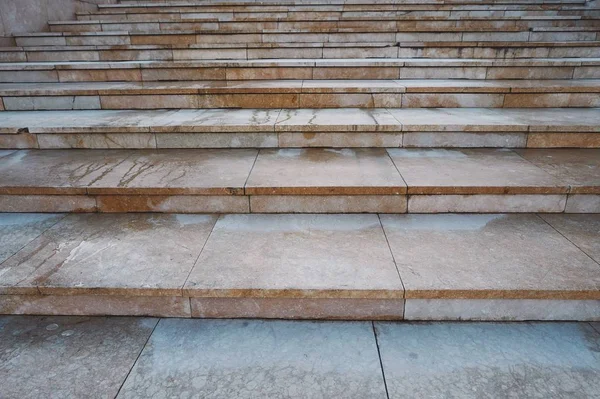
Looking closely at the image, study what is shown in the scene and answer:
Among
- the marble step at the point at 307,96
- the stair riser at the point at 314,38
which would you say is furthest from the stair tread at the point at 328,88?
the stair riser at the point at 314,38

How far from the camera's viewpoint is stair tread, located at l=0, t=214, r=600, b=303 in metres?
1.85

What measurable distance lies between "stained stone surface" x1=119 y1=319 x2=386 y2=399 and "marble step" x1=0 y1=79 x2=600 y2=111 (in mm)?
2620

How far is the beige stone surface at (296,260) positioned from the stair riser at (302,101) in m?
1.78

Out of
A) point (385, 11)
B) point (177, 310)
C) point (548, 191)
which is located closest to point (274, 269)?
point (177, 310)

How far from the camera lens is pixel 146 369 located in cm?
164

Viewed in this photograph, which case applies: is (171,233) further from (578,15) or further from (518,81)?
(578,15)

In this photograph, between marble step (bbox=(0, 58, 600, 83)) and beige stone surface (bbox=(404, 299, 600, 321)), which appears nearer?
beige stone surface (bbox=(404, 299, 600, 321))

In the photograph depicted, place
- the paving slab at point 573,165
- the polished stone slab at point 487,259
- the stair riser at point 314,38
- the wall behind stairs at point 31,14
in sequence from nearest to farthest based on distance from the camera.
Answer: the polished stone slab at point 487,259 < the paving slab at point 573,165 < the stair riser at point 314,38 < the wall behind stairs at point 31,14

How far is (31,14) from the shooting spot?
19.5 feet

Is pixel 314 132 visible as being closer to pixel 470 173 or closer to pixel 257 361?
pixel 470 173

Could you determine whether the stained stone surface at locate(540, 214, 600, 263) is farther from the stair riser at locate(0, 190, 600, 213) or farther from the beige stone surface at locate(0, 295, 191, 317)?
the beige stone surface at locate(0, 295, 191, 317)

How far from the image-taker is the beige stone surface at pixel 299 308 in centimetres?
189

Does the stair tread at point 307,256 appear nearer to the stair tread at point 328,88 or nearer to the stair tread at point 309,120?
the stair tread at point 309,120

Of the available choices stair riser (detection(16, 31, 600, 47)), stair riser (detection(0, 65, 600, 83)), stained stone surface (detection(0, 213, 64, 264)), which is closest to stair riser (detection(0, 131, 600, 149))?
stained stone surface (detection(0, 213, 64, 264))
